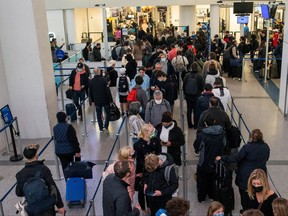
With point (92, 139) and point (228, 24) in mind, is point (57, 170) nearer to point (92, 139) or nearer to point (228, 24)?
point (92, 139)

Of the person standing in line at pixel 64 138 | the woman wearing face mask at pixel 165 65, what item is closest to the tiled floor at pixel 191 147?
the person standing in line at pixel 64 138

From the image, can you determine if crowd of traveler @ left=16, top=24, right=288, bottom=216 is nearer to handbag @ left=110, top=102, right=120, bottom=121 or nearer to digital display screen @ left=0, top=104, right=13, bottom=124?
handbag @ left=110, top=102, right=120, bottom=121

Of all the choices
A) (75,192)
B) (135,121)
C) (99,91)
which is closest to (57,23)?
(99,91)

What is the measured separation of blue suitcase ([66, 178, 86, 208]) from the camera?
6496mm

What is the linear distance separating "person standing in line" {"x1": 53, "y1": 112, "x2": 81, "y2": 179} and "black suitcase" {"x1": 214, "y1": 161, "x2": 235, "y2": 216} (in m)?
2.34

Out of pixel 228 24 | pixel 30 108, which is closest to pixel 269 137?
pixel 30 108

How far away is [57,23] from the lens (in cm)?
2150

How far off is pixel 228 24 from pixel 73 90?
1957 centimetres

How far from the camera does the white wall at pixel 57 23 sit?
21266mm

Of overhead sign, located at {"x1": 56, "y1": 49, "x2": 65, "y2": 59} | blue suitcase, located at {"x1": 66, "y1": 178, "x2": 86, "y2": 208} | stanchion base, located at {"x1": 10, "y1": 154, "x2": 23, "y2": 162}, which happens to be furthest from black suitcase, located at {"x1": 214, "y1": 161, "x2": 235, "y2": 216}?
overhead sign, located at {"x1": 56, "y1": 49, "x2": 65, "y2": 59}

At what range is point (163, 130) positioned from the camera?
6.41 m

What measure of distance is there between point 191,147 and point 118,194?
476cm

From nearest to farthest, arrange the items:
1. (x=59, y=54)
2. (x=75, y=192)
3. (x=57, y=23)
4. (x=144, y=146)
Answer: (x=144, y=146) < (x=75, y=192) < (x=59, y=54) < (x=57, y=23)

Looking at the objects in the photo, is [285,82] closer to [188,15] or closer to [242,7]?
[242,7]
